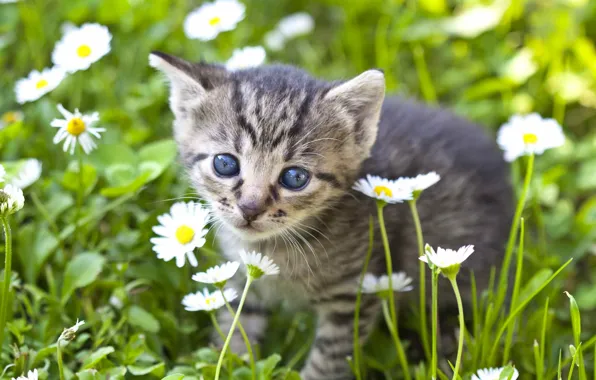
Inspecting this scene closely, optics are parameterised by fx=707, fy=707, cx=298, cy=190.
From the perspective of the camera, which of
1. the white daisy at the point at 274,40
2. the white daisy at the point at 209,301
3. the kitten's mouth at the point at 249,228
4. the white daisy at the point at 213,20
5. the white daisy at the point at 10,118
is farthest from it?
the white daisy at the point at 274,40

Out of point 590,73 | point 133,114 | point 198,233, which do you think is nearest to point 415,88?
point 590,73

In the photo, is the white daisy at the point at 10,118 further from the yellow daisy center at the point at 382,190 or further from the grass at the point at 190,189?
the yellow daisy center at the point at 382,190

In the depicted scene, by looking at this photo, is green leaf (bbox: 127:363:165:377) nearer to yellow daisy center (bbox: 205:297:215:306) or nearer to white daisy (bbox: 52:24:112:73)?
yellow daisy center (bbox: 205:297:215:306)

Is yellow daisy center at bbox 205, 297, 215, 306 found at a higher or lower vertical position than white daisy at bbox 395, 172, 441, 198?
lower

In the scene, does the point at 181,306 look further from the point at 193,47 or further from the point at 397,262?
the point at 193,47

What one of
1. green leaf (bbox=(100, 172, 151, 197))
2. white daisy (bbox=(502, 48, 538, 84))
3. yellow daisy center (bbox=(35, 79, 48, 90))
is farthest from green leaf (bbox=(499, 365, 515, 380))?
white daisy (bbox=(502, 48, 538, 84))

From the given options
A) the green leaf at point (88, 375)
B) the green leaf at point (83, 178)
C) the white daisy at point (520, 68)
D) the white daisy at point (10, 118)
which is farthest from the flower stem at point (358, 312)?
the white daisy at point (520, 68)
